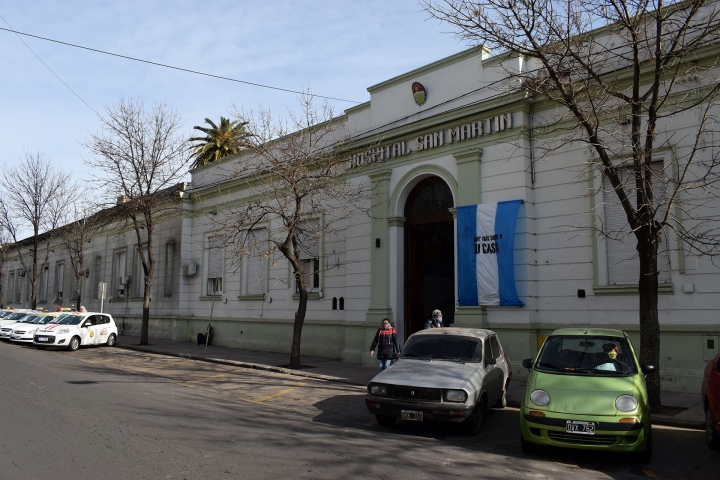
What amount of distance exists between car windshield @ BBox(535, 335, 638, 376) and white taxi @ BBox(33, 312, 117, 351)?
19.3 meters

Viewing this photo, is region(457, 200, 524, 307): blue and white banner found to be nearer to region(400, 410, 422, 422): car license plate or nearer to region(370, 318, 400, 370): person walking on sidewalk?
region(370, 318, 400, 370): person walking on sidewalk

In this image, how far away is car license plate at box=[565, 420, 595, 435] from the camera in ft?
22.7

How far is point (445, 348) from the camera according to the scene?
32.3 feet

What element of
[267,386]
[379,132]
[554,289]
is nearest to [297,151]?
[379,132]

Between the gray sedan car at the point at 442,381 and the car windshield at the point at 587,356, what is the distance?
1.20 m

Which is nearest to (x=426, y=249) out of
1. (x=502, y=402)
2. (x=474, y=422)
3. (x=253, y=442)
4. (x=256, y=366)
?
(x=256, y=366)

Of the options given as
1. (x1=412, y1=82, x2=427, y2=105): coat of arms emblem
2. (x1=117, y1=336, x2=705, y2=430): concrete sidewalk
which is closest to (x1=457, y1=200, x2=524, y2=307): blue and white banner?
(x1=117, y1=336, x2=705, y2=430): concrete sidewalk

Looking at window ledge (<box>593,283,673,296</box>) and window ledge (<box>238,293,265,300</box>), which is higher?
window ledge (<box>593,283,673,296</box>)

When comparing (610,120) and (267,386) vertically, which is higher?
(610,120)

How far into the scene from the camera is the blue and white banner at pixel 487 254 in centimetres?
1432

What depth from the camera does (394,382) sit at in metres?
8.75

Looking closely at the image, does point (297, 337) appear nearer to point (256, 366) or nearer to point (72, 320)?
point (256, 366)

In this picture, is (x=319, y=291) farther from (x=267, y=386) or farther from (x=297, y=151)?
(x=267, y=386)

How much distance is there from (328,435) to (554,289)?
8012mm
